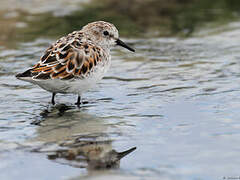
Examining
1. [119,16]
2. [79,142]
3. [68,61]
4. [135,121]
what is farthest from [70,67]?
[119,16]

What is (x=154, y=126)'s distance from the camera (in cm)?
775

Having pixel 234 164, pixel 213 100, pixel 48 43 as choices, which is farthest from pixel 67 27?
pixel 234 164

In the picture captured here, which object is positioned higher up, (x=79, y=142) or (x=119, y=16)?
(x=119, y=16)

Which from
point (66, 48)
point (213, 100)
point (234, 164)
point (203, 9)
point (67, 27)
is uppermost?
point (203, 9)

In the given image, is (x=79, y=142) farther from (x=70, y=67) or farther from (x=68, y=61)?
(x=68, y=61)

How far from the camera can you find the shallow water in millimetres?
6199

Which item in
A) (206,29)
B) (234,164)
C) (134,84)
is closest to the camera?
(234,164)

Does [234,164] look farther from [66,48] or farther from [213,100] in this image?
[66,48]

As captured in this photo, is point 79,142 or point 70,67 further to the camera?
point 70,67

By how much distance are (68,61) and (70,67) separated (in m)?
0.13

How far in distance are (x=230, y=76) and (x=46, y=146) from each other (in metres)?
5.07

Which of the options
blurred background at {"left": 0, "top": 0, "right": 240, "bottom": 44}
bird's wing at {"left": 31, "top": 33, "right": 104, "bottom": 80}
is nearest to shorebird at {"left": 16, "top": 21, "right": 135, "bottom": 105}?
bird's wing at {"left": 31, "top": 33, "right": 104, "bottom": 80}

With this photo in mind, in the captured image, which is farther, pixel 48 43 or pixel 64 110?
pixel 48 43

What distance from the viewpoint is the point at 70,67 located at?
8484 mm
